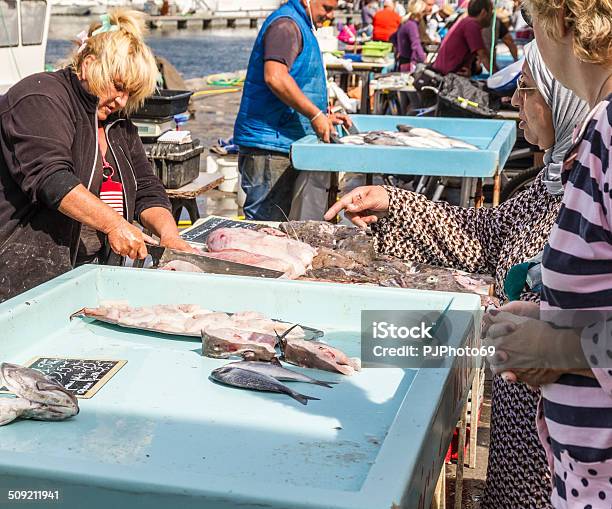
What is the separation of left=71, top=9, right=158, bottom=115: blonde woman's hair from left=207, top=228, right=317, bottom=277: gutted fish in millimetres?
763

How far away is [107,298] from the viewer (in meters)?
3.07

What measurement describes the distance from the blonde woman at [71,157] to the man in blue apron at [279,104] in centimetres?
172

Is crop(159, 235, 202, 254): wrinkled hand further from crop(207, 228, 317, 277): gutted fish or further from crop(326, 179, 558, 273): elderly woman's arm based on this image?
crop(326, 179, 558, 273): elderly woman's arm

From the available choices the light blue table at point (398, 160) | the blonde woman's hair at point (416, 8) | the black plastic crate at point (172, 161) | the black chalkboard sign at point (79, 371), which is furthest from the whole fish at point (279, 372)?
the blonde woman's hair at point (416, 8)

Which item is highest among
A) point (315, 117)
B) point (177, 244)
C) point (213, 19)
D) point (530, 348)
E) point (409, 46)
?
point (530, 348)

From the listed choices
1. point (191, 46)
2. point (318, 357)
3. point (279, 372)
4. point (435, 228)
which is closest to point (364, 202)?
point (435, 228)

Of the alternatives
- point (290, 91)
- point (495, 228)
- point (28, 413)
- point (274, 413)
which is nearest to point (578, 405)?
point (274, 413)

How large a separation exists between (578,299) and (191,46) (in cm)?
5745

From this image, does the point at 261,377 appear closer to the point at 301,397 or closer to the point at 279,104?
the point at 301,397

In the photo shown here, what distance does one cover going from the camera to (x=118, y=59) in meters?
3.83

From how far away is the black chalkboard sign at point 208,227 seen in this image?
14.5ft

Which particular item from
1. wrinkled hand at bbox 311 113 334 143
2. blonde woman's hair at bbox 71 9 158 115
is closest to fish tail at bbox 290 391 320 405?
blonde woman's hair at bbox 71 9 158 115

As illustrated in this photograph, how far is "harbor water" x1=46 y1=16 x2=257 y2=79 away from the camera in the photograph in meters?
41.2

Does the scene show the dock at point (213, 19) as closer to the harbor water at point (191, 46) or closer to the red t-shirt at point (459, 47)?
the harbor water at point (191, 46)
